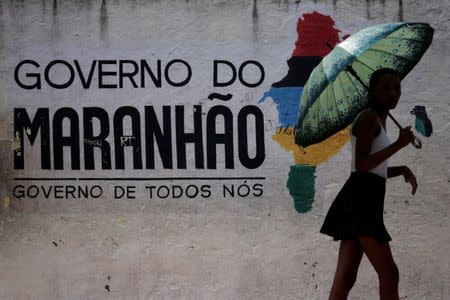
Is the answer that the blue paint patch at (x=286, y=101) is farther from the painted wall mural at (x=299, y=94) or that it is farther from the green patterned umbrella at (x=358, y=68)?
the green patterned umbrella at (x=358, y=68)

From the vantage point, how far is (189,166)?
6.24 m

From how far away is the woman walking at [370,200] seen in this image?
4.58 m

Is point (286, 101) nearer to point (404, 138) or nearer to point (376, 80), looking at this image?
point (376, 80)

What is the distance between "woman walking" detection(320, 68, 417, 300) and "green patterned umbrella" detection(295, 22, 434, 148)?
0.07 m

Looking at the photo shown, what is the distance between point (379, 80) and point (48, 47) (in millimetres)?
2758

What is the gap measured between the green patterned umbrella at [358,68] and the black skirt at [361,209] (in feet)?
1.13

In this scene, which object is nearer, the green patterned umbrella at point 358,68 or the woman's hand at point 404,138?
the woman's hand at point 404,138

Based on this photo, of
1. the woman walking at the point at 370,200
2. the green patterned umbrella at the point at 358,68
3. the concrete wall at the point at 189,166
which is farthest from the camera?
the concrete wall at the point at 189,166

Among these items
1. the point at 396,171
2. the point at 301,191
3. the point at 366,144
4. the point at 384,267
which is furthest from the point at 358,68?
the point at 301,191

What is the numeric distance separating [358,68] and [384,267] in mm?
1126

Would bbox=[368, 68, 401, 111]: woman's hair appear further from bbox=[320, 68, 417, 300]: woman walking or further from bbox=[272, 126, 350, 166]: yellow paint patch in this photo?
bbox=[272, 126, 350, 166]: yellow paint patch

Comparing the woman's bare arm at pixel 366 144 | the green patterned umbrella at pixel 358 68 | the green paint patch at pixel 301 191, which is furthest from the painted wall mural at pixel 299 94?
the woman's bare arm at pixel 366 144

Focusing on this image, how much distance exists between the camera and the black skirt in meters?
4.61

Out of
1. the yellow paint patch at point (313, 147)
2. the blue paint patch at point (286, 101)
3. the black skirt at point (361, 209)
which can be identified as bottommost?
the black skirt at point (361, 209)
